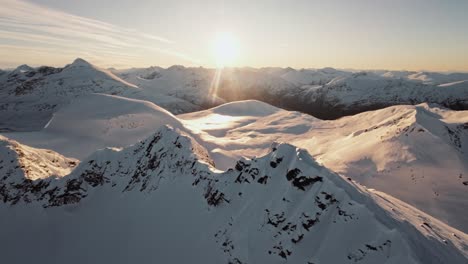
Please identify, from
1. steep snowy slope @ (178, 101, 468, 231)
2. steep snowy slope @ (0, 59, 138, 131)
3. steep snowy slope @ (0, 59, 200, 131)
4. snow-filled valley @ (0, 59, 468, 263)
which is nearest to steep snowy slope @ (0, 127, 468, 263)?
snow-filled valley @ (0, 59, 468, 263)

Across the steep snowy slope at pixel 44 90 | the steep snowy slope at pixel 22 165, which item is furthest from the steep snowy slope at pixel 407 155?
the steep snowy slope at pixel 44 90

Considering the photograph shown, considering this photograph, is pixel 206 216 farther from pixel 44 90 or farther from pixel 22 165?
pixel 44 90

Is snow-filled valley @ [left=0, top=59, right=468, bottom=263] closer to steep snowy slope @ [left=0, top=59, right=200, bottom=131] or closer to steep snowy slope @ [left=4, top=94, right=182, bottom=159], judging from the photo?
steep snowy slope @ [left=4, top=94, right=182, bottom=159]

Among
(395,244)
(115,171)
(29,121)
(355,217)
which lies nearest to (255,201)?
(355,217)

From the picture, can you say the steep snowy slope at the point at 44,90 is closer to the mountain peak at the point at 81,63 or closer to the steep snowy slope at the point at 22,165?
the mountain peak at the point at 81,63

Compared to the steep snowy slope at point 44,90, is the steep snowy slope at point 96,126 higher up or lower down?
higher up

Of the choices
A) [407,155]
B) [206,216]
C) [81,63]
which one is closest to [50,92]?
[81,63]

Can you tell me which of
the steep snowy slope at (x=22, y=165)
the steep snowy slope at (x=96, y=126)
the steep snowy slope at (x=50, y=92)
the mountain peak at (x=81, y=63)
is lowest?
the steep snowy slope at (x=50, y=92)
